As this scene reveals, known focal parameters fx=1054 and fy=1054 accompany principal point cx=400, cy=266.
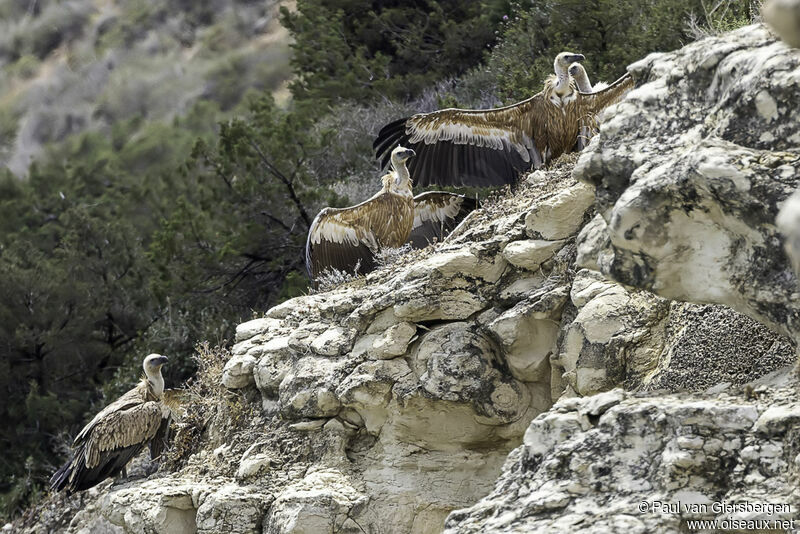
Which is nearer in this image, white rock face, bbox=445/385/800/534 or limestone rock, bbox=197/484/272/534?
white rock face, bbox=445/385/800/534

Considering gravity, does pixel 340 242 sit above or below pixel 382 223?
below

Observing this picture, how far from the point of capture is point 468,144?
9125 mm

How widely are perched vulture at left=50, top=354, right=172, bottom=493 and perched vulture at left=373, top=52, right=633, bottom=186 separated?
314 centimetres

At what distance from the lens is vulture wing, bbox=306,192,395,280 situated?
29.9 feet

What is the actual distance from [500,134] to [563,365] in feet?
10.9

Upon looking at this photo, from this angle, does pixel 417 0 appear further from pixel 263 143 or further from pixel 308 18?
pixel 263 143

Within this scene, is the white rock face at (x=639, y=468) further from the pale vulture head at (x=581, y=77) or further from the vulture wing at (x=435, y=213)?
the pale vulture head at (x=581, y=77)

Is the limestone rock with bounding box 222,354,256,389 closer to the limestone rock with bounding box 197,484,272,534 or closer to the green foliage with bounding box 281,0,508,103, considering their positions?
the limestone rock with bounding box 197,484,272,534

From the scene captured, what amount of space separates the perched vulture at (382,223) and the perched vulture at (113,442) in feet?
5.86

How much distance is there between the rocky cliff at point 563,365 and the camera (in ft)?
13.8

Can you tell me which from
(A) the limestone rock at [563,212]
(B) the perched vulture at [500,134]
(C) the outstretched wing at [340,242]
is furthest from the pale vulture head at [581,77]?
(A) the limestone rock at [563,212]

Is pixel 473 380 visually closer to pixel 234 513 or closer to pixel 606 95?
pixel 234 513

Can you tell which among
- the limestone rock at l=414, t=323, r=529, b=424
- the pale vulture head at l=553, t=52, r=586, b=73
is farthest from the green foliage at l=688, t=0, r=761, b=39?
the limestone rock at l=414, t=323, r=529, b=424

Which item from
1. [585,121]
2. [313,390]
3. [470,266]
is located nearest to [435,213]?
[585,121]
